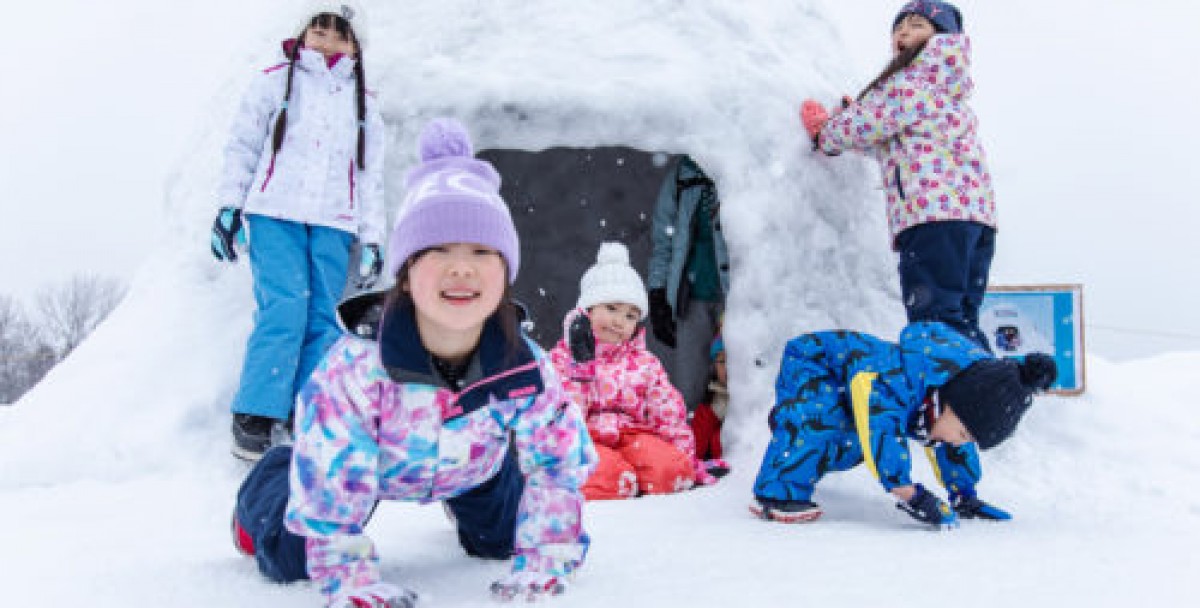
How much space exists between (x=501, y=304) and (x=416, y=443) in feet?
0.94

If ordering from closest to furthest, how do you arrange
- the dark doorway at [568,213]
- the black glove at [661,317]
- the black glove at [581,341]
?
the black glove at [581,341] < the black glove at [661,317] < the dark doorway at [568,213]

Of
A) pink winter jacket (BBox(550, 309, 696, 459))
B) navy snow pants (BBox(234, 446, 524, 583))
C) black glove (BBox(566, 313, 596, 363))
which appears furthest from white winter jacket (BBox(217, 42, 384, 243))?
navy snow pants (BBox(234, 446, 524, 583))

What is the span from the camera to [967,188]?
2.93 meters

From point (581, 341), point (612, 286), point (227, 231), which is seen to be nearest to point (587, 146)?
point (612, 286)

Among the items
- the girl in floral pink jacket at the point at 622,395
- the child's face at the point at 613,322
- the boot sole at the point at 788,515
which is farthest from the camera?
the child's face at the point at 613,322

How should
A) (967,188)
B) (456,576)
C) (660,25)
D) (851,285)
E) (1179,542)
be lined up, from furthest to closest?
(660,25) → (851,285) → (967,188) → (1179,542) → (456,576)

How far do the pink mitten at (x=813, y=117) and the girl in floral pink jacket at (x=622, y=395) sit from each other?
949mm

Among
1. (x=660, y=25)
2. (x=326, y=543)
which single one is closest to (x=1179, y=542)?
(x=326, y=543)

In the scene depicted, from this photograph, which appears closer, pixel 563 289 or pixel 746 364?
pixel 746 364

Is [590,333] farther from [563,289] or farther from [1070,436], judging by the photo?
[1070,436]

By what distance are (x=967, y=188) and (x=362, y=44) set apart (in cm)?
222

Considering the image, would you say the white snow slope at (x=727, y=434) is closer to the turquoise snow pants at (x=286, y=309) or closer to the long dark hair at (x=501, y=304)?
the turquoise snow pants at (x=286, y=309)

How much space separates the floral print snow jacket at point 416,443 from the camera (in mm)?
1385

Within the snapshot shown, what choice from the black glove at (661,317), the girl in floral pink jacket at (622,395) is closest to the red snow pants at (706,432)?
the girl in floral pink jacket at (622,395)
